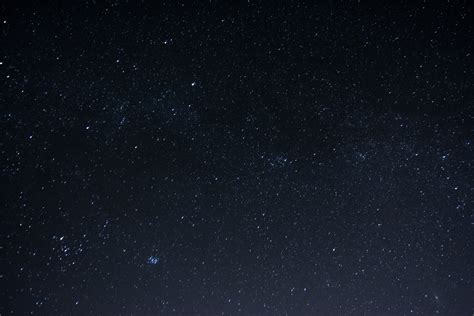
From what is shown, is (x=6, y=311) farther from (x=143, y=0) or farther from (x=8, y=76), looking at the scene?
(x=143, y=0)

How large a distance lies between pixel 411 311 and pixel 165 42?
9.83ft

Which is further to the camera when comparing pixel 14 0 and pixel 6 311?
pixel 6 311

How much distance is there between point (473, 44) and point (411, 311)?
87.6 inches

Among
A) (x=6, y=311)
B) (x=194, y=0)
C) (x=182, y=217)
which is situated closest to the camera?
(x=194, y=0)

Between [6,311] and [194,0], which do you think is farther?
[6,311]

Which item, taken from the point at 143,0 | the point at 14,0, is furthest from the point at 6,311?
the point at 143,0

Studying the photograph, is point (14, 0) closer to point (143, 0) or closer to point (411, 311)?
point (143, 0)

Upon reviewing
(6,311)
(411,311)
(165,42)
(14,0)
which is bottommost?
(411,311)

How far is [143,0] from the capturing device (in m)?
2.08

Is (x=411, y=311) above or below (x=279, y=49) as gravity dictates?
below

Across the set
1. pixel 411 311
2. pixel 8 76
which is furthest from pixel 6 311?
pixel 411 311

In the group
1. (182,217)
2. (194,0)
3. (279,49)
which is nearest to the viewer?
(194,0)

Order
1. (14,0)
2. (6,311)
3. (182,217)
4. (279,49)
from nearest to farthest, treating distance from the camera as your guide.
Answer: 1. (14,0)
2. (279,49)
3. (182,217)
4. (6,311)

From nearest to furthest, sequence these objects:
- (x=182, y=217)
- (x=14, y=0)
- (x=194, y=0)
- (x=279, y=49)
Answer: (x=14, y=0) < (x=194, y=0) < (x=279, y=49) < (x=182, y=217)
